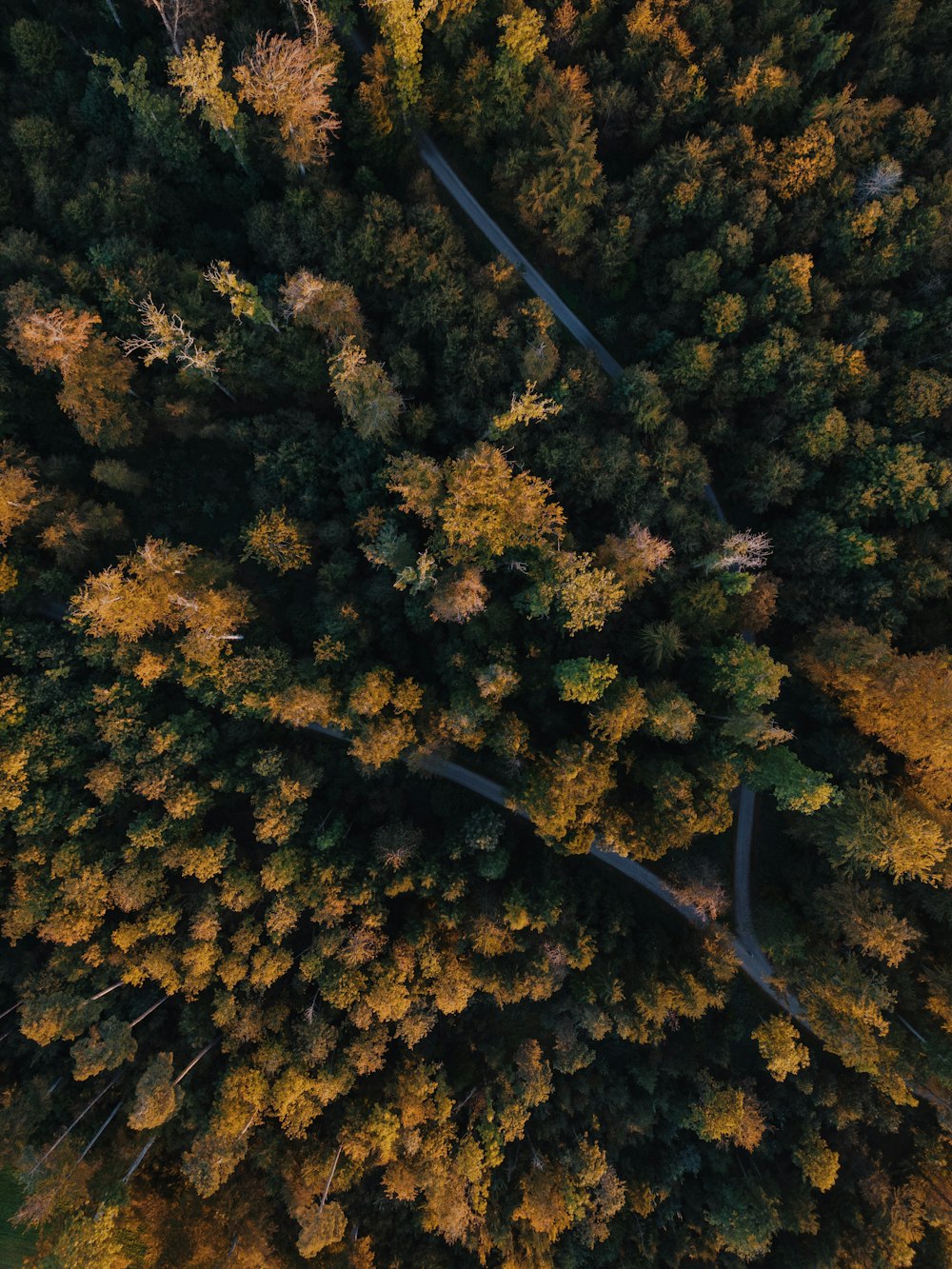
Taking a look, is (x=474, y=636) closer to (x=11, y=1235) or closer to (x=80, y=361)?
(x=80, y=361)

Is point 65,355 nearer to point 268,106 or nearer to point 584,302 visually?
point 268,106

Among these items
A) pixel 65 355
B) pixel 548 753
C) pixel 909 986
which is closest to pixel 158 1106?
pixel 548 753

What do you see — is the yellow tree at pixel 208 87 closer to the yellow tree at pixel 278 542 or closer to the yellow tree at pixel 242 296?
the yellow tree at pixel 242 296

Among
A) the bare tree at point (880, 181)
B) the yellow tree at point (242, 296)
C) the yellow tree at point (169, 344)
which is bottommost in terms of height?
the yellow tree at point (169, 344)

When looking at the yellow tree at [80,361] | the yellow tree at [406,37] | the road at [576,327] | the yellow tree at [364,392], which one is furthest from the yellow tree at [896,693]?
the yellow tree at [80,361]

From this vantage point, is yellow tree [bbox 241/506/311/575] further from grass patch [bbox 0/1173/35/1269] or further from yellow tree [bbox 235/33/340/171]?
grass patch [bbox 0/1173/35/1269]
